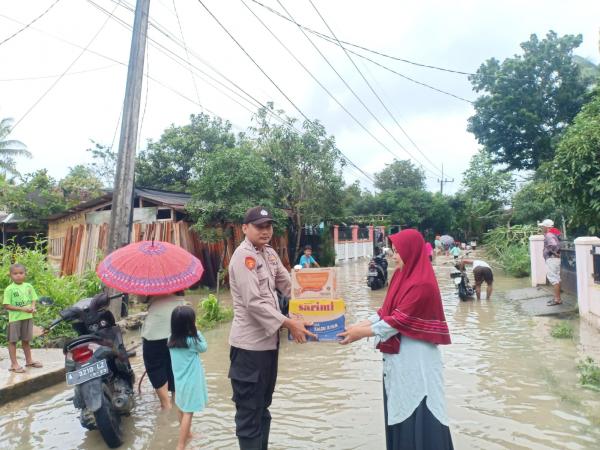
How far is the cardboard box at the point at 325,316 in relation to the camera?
3184 mm

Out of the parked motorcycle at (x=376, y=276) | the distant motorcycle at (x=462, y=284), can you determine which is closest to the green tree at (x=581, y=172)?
the distant motorcycle at (x=462, y=284)

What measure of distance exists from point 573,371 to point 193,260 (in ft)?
14.9

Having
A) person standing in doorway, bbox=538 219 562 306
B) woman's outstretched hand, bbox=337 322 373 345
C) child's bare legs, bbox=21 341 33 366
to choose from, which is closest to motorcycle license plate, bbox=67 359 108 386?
woman's outstretched hand, bbox=337 322 373 345

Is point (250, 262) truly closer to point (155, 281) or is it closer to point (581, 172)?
point (155, 281)

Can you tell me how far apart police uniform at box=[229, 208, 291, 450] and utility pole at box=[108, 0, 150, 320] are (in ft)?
15.0

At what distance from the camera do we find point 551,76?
58.1ft

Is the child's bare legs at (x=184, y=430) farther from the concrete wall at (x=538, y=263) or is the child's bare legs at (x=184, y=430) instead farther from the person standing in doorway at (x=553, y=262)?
the concrete wall at (x=538, y=263)

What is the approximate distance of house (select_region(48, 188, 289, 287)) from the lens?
533 inches

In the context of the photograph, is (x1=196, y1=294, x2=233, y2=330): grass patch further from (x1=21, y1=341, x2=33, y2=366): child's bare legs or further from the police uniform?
the police uniform

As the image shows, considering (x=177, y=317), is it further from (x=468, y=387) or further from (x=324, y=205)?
(x=324, y=205)

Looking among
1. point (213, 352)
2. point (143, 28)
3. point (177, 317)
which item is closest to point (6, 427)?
point (177, 317)

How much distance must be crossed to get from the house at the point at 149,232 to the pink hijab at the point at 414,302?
35.8ft

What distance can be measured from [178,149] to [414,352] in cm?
2239

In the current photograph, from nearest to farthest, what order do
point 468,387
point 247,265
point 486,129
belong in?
point 247,265 → point 468,387 → point 486,129
